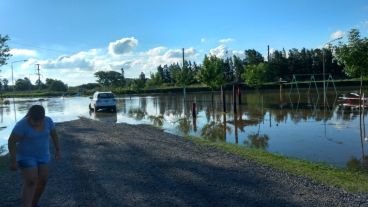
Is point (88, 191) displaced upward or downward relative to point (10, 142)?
downward

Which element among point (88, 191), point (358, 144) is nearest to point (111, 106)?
point (358, 144)

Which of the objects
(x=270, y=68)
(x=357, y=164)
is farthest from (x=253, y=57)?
(x=357, y=164)

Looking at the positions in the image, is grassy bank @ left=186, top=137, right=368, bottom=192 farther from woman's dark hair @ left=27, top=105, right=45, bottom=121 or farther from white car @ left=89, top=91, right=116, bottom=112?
white car @ left=89, top=91, right=116, bottom=112

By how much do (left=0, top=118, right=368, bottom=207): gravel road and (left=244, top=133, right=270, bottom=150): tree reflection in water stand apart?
8.31 feet

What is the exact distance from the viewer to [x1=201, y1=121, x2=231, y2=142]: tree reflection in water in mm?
18438

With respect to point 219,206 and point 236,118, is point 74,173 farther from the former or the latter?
point 236,118

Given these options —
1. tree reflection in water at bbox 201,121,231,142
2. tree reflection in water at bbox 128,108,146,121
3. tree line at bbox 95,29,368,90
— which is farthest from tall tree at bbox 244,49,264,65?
tree reflection in water at bbox 201,121,231,142

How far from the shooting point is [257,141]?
17.3 m

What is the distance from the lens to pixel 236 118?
2711cm

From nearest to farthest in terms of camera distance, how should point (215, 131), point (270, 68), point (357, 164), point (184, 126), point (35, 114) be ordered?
1. point (35, 114)
2. point (357, 164)
3. point (215, 131)
4. point (184, 126)
5. point (270, 68)

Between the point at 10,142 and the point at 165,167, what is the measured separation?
4685mm

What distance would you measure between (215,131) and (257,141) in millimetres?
3819

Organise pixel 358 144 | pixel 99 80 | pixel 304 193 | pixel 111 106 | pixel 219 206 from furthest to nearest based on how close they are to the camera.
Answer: pixel 99 80 → pixel 111 106 → pixel 358 144 → pixel 304 193 → pixel 219 206

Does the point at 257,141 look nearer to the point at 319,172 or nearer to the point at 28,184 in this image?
the point at 319,172
